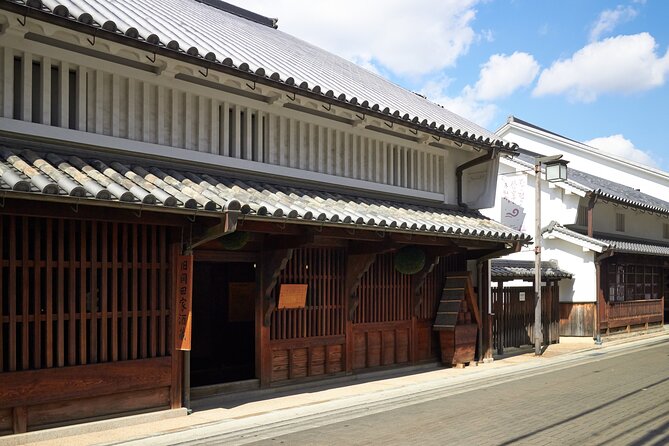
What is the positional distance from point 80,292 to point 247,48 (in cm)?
697

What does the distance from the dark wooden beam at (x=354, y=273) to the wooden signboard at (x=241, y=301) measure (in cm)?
281

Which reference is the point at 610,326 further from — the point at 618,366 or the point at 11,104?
the point at 11,104

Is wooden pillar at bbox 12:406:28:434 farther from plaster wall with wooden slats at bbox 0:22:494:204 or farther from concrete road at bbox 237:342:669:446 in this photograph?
plaster wall with wooden slats at bbox 0:22:494:204

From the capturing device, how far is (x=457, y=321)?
16031mm

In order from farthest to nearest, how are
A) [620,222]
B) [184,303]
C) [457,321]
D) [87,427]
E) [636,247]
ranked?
[620,222], [636,247], [457,321], [184,303], [87,427]

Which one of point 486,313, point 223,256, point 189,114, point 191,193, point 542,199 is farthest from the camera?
point 542,199

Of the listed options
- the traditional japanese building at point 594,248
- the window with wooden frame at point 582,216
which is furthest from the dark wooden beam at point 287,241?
the window with wooden frame at point 582,216

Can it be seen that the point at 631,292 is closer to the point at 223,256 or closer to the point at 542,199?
the point at 542,199

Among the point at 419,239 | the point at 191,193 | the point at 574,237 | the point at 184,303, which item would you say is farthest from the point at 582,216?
the point at 191,193

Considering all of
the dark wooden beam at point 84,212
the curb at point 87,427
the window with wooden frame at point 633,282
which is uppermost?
the dark wooden beam at point 84,212

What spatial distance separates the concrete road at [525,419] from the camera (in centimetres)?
891

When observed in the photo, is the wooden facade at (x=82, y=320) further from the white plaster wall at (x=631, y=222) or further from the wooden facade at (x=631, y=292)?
the white plaster wall at (x=631, y=222)

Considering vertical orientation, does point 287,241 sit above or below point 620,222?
below

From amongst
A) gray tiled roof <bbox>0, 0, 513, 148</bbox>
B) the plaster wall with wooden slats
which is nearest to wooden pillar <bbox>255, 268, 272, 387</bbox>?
the plaster wall with wooden slats
